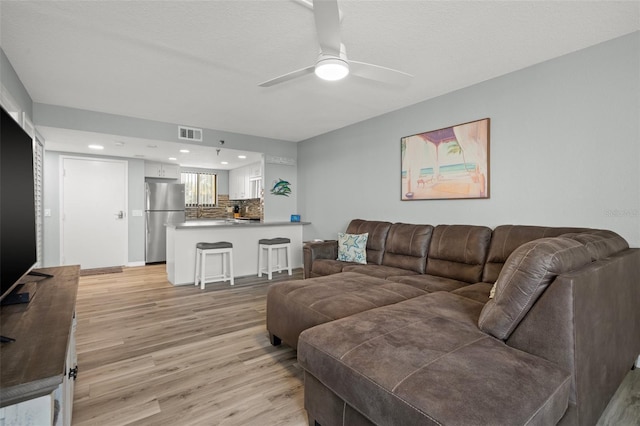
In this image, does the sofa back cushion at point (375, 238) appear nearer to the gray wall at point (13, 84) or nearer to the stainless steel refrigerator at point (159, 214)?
the gray wall at point (13, 84)

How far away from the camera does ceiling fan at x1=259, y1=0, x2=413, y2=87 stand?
1.60m

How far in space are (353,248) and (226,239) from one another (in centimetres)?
230

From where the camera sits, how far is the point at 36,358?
0.98 m

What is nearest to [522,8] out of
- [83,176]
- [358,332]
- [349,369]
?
[358,332]

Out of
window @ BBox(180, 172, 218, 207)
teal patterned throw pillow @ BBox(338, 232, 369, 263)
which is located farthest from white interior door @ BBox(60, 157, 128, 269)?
teal patterned throw pillow @ BBox(338, 232, 369, 263)

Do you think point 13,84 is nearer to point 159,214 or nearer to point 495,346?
point 159,214

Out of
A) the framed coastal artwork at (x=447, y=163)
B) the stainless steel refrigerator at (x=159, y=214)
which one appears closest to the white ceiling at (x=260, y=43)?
the framed coastal artwork at (x=447, y=163)

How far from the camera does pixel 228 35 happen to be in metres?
2.29

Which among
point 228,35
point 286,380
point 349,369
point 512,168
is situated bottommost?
point 286,380

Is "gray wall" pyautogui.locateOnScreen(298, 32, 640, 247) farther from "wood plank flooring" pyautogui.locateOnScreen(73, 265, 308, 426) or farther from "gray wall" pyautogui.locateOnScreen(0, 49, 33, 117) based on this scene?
"gray wall" pyautogui.locateOnScreen(0, 49, 33, 117)

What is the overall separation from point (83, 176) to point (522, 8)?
688 cm

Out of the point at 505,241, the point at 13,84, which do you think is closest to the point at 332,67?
the point at 505,241

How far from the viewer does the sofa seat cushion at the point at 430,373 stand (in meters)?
1.03

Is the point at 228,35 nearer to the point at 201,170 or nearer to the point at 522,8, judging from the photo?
the point at 522,8
